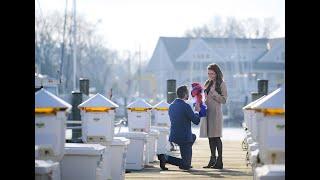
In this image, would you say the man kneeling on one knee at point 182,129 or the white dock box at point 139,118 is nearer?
the man kneeling on one knee at point 182,129

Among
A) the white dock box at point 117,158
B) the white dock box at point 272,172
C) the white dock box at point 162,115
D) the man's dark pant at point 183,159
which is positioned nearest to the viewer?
the white dock box at point 272,172

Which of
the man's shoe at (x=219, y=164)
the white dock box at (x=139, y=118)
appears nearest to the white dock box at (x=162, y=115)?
the white dock box at (x=139, y=118)

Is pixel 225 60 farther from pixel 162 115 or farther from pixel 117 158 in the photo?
pixel 117 158

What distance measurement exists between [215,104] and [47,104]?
5540mm

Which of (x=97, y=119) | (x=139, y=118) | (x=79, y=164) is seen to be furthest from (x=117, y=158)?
(x=139, y=118)

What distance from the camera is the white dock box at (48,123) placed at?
220 inches

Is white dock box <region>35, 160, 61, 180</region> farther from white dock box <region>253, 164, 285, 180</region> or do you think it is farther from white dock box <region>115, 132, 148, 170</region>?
white dock box <region>115, 132, 148, 170</region>

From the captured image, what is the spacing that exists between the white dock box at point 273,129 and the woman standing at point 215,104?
5.02m

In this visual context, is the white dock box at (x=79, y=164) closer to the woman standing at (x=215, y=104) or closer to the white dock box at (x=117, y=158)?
the white dock box at (x=117, y=158)

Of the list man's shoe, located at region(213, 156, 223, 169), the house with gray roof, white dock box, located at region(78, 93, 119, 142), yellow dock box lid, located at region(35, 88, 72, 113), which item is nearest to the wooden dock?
man's shoe, located at region(213, 156, 223, 169)

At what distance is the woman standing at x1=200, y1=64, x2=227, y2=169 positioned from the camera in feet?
35.4

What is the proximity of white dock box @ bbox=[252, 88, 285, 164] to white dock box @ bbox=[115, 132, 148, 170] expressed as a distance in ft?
16.3
